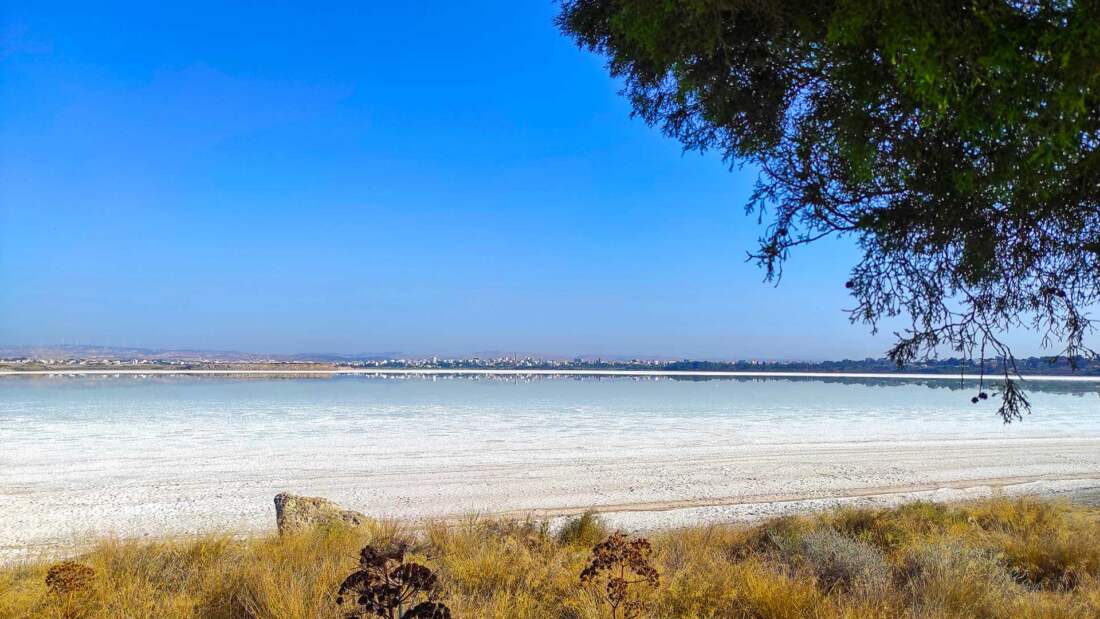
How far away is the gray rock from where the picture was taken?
625 cm

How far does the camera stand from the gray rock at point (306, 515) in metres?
6.25

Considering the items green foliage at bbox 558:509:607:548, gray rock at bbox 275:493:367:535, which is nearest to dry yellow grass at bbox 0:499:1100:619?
green foliage at bbox 558:509:607:548

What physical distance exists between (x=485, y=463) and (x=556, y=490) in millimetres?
3065

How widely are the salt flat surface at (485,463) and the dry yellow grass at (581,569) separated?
2719 millimetres

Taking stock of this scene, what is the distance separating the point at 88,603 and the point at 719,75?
4.55m

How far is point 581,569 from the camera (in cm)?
511

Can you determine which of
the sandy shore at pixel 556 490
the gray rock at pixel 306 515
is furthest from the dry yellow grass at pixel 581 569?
the sandy shore at pixel 556 490

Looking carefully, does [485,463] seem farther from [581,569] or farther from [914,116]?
[914,116]

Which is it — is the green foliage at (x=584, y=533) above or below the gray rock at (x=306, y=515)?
below

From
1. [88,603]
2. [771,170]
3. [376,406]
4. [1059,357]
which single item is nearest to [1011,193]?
[771,170]

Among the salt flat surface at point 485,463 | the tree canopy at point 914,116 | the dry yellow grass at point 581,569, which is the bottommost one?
the salt flat surface at point 485,463

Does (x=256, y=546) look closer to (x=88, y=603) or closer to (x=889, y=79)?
(x=88, y=603)

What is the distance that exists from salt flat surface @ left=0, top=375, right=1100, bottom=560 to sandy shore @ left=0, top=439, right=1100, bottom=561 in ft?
0.16

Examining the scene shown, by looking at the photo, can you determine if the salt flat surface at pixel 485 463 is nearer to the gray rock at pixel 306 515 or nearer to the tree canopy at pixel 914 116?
the gray rock at pixel 306 515
